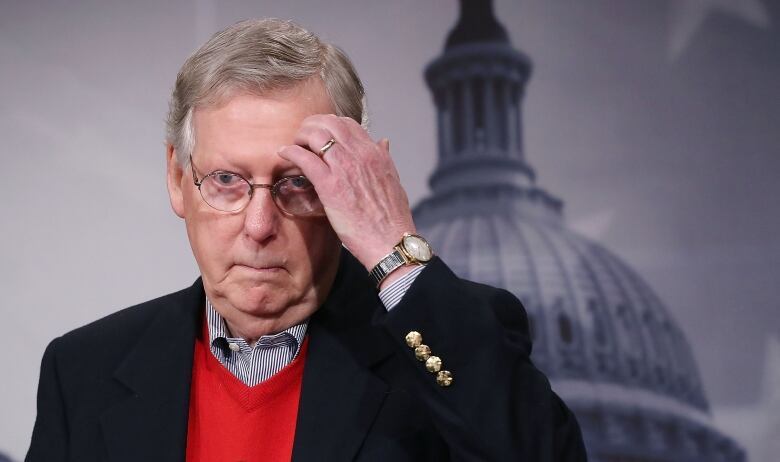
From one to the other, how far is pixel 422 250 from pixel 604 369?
77.8 inches

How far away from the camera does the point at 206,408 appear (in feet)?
5.39

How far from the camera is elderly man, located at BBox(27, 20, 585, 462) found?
1.41 meters

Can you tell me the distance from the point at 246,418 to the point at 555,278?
74.2 inches

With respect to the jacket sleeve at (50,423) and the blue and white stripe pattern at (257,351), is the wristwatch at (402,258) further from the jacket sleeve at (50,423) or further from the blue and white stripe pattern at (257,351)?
the jacket sleeve at (50,423)

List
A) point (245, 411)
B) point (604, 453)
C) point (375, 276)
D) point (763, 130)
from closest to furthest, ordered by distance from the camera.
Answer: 1. point (375, 276)
2. point (245, 411)
3. point (604, 453)
4. point (763, 130)

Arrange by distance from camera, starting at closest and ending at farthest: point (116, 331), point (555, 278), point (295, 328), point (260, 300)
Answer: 1. point (260, 300)
2. point (295, 328)
3. point (116, 331)
4. point (555, 278)

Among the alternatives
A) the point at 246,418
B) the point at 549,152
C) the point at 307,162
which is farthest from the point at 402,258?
the point at 549,152

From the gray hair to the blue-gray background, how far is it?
178 cm

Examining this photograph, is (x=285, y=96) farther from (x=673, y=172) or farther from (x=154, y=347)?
(x=673, y=172)

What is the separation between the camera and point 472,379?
1.39 meters

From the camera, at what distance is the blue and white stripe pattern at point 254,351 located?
1.60 m

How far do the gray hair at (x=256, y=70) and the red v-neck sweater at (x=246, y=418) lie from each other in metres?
0.38

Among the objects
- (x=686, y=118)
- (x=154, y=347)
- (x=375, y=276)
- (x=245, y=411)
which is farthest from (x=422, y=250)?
(x=686, y=118)

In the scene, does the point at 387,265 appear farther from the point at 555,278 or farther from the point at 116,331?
the point at 555,278
